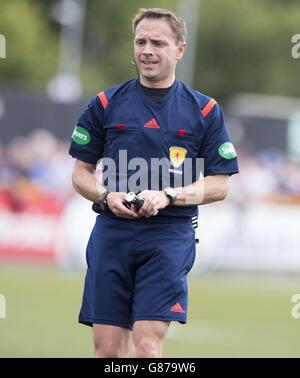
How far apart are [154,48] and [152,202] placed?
114cm

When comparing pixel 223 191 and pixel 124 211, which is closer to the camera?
pixel 124 211

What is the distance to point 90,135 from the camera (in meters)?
9.02

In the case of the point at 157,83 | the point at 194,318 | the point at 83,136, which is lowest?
the point at 194,318

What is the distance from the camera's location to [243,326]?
55.5 feet

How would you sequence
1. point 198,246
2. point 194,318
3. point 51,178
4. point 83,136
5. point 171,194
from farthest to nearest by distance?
1. point 51,178
2. point 198,246
3. point 194,318
4. point 83,136
5. point 171,194

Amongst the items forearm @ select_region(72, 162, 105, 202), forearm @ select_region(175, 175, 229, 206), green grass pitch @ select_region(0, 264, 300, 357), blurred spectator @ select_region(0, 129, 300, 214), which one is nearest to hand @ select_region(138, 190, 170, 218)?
forearm @ select_region(175, 175, 229, 206)

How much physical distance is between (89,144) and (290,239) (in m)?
15.5

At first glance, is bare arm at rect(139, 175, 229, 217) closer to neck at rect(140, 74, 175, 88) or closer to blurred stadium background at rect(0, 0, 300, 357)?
neck at rect(140, 74, 175, 88)

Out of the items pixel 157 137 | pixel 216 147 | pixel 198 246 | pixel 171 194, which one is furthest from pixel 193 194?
pixel 198 246

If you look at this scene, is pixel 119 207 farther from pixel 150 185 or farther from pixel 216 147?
pixel 216 147

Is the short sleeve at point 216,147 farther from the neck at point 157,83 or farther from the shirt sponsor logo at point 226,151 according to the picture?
the neck at point 157,83

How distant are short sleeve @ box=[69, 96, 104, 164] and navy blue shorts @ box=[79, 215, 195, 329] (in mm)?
517

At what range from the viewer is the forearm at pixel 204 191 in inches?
→ 345

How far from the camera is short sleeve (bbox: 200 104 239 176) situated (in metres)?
8.88
